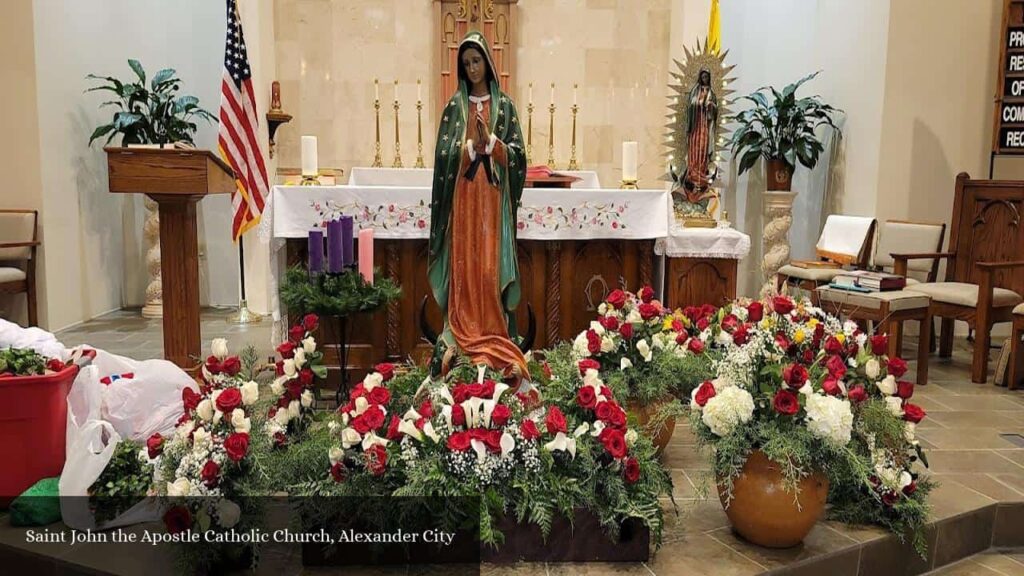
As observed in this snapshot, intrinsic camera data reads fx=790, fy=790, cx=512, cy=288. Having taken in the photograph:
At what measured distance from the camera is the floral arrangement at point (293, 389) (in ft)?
9.50

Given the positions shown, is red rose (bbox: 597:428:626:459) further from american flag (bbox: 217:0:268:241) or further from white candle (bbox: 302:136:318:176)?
american flag (bbox: 217:0:268:241)

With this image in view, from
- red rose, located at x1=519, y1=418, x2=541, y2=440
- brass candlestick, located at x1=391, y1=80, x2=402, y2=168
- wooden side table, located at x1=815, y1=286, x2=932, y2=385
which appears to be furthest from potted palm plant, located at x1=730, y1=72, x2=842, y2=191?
red rose, located at x1=519, y1=418, x2=541, y2=440

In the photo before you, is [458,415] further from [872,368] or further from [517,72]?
[517,72]

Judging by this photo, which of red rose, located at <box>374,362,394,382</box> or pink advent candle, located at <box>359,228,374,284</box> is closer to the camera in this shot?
red rose, located at <box>374,362,394,382</box>

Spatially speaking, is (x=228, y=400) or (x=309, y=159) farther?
(x=309, y=159)

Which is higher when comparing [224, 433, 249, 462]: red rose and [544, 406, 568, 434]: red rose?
[544, 406, 568, 434]: red rose

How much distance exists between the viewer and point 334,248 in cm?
398

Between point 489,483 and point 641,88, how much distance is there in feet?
19.3

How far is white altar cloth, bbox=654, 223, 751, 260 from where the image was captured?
16.8 feet

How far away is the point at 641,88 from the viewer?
7676mm

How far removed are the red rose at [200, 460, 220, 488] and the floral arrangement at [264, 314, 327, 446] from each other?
342mm

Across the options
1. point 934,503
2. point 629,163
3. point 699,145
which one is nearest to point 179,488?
point 934,503

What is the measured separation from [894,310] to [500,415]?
3.56m

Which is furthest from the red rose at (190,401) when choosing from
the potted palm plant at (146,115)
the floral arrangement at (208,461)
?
the potted palm plant at (146,115)
